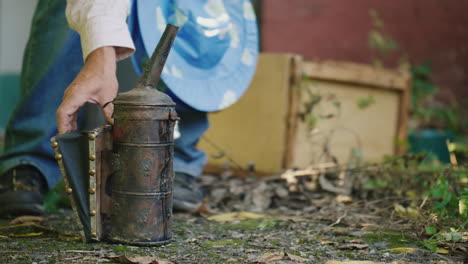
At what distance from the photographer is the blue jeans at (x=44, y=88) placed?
2.31 meters

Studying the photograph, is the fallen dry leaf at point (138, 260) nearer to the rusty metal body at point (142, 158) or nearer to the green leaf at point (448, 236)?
the rusty metal body at point (142, 158)

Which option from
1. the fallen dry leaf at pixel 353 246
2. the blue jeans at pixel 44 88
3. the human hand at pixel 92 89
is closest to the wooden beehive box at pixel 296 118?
the blue jeans at pixel 44 88

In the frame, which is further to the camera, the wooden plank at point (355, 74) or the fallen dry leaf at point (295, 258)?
the wooden plank at point (355, 74)

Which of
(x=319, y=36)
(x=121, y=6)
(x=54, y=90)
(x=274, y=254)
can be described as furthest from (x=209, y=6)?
(x=319, y=36)

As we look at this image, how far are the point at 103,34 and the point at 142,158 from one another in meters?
0.43

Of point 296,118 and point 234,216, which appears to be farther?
point 296,118

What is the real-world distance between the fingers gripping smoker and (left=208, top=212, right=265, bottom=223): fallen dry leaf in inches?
20.8

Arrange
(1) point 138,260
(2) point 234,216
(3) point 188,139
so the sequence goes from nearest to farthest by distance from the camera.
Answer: (1) point 138,260 → (2) point 234,216 → (3) point 188,139

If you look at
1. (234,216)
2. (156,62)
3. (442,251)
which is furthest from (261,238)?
(156,62)

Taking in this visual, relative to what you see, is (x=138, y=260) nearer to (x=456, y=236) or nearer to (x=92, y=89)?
(x=92, y=89)

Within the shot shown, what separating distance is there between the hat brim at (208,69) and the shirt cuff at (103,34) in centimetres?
23

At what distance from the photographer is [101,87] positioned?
70.4 inches

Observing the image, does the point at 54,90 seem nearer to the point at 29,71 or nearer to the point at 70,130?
the point at 29,71

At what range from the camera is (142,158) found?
1671mm
